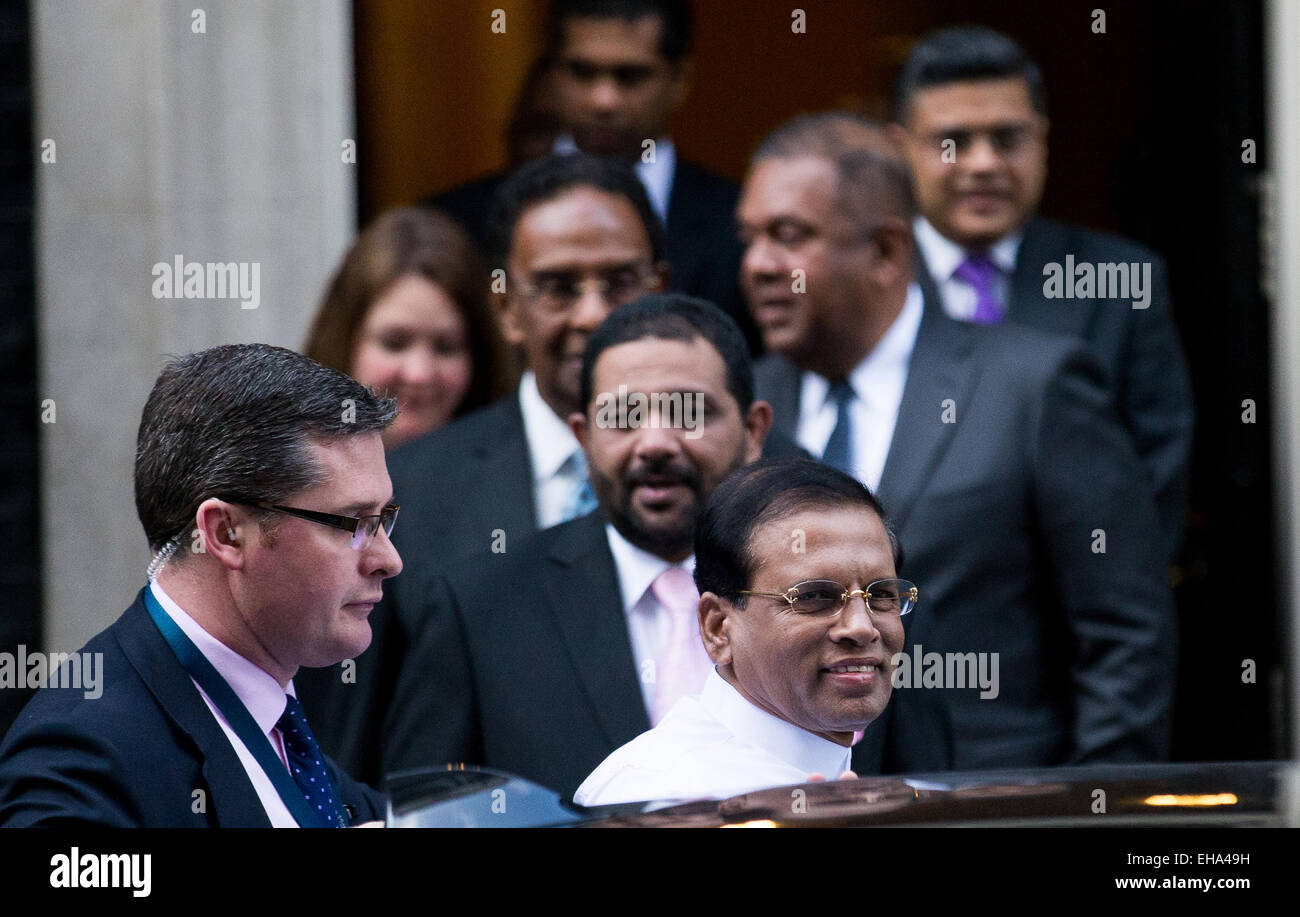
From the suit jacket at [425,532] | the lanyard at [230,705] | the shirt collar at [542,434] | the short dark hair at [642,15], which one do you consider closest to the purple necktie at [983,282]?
the suit jacket at [425,532]

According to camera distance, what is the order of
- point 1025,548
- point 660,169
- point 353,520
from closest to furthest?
point 353,520 → point 1025,548 → point 660,169

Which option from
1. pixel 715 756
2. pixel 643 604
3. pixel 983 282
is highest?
pixel 983 282

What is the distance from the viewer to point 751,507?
268cm

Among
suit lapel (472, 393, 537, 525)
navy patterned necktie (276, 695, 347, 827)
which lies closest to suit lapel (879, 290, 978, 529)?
suit lapel (472, 393, 537, 525)

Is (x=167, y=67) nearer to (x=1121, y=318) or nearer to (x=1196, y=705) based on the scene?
(x=1121, y=318)

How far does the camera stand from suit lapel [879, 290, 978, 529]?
152 inches

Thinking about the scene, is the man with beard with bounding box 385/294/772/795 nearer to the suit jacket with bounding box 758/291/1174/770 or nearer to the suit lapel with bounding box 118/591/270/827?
the suit jacket with bounding box 758/291/1174/770

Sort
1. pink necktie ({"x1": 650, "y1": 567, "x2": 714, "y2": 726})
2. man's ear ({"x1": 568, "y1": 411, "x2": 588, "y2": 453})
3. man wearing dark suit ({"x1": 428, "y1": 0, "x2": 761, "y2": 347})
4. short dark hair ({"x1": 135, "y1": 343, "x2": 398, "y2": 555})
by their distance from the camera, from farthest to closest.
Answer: man wearing dark suit ({"x1": 428, "y1": 0, "x2": 761, "y2": 347})
man's ear ({"x1": 568, "y1": 411, "x2": 588, "y2": 453})
pink necktie ({"x1": 650, "y1": 567, "x2": 714, "y2": 726})
short dark hair ({"x1": 135, "y1": 343, "x2": 398, "y2": 555})

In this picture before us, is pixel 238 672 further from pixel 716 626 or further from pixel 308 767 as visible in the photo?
pixel 716 626

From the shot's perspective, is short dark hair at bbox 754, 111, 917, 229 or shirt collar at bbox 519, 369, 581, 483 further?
short dark hair at bbox 754, 111, 917, 229

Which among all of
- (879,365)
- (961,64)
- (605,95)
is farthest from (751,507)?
(605,95)

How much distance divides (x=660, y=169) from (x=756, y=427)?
5.16 feet

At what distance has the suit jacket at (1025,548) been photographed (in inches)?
151
